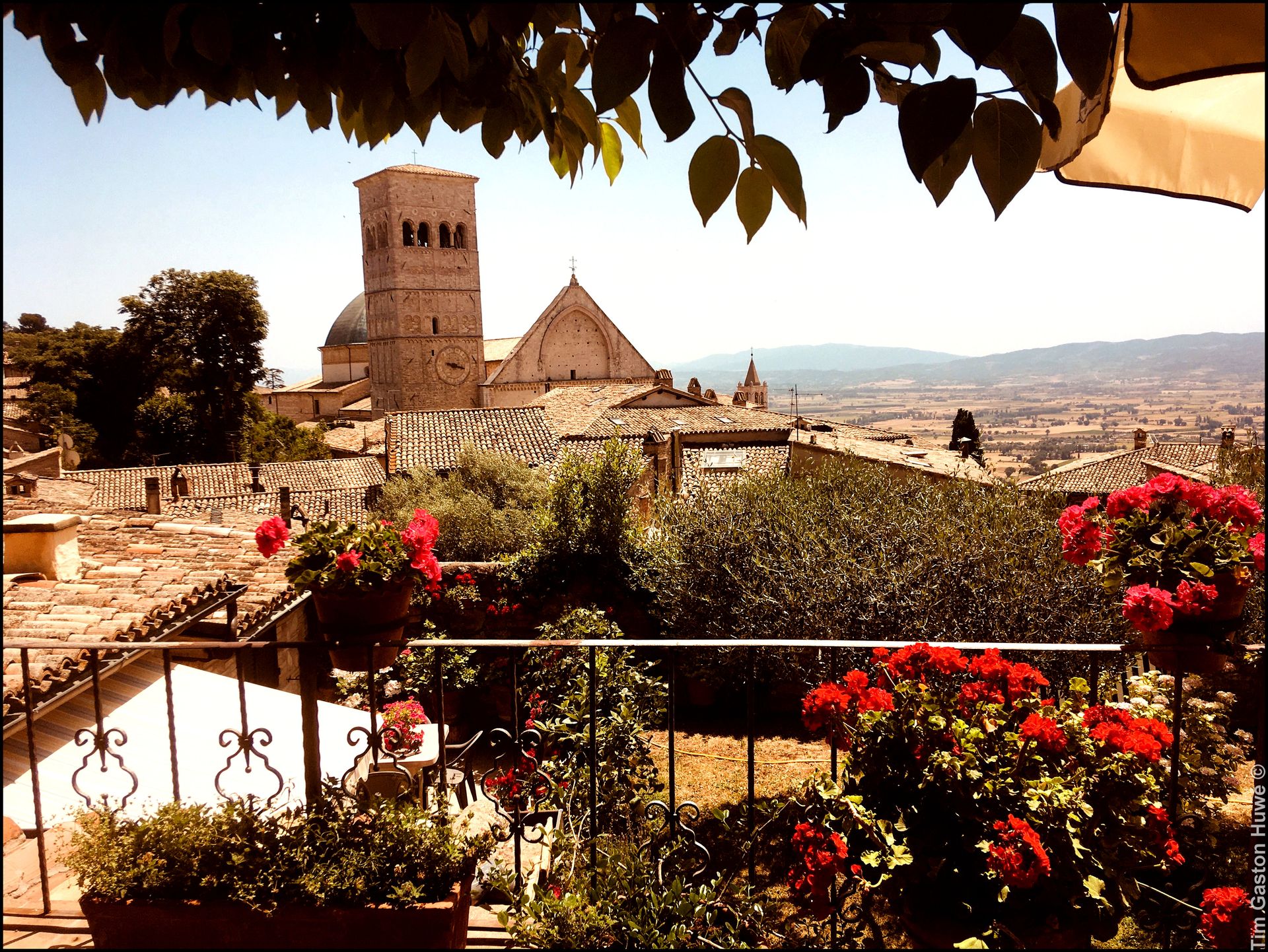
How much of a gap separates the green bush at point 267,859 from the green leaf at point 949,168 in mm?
1832

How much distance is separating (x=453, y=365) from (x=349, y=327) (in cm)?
1610

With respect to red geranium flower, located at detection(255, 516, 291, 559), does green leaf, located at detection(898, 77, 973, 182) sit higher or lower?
higher

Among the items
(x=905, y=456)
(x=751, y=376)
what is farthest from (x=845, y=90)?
(x=751, y=376)

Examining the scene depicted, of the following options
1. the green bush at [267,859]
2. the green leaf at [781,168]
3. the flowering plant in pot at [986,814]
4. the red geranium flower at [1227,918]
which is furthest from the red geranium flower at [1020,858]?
the green leaf at [781,168]

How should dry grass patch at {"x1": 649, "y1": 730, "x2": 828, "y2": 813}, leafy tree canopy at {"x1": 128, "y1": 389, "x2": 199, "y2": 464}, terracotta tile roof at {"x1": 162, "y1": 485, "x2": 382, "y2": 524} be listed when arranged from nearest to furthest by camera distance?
1. dry grass patch at {"x1": 649, "y1": 730, "x2": 828, "y2": 813}
2. terracotta tile roof at {"x1": 162, "y1": 485, "x2": 382, "y2": 524}
3. leafy tree canopy at {"x1": 128, "y1": 389, "x2": 199, "y2": 464}

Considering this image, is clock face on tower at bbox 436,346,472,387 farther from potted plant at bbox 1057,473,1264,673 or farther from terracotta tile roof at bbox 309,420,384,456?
potted plant at bbox 1057,473,1264,673

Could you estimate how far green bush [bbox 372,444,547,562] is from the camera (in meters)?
17.1

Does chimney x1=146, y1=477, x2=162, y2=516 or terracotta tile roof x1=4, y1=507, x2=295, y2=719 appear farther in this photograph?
chimney x1=146, y1=477, x2=162, y2=516

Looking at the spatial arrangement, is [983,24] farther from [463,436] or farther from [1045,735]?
[463,436]

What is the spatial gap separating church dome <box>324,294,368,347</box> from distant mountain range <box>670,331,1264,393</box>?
78.3 feet

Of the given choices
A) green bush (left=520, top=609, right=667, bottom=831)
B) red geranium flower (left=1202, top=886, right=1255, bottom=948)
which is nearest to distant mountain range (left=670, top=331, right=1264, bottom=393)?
red geranium flower (left=1202, top=886, right=1255, bottom=948)

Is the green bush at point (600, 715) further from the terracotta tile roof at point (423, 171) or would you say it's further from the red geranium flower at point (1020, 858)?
the terracotta tile roof at point (423, 171)

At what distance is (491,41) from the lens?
4.78ft

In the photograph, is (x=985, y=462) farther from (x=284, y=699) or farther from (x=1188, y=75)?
(x=1188, y=75)
